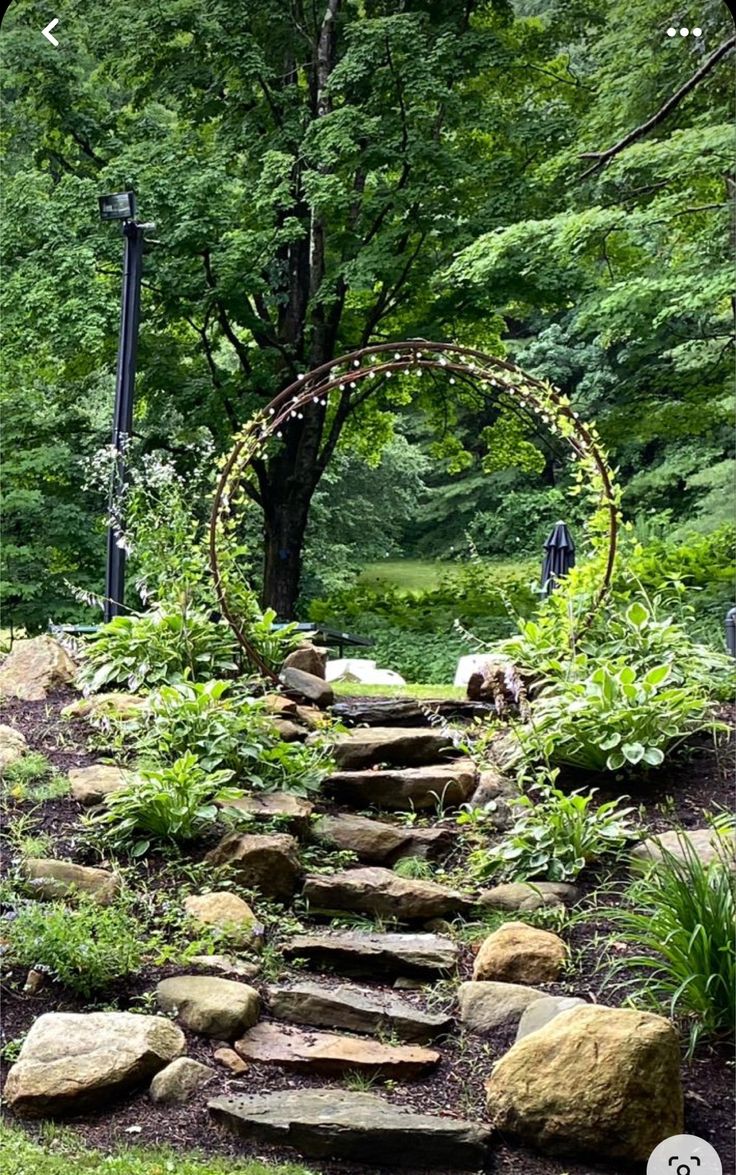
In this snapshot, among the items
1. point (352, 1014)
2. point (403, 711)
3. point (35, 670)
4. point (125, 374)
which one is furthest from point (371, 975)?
point (125, 374)

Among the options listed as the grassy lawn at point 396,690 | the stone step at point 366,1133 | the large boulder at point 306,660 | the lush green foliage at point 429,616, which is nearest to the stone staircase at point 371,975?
the stone step at point 366,1133

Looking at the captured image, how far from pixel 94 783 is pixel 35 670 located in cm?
116

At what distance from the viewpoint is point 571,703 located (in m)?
3.47

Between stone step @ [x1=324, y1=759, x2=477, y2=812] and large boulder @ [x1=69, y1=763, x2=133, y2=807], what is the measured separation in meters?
0.70

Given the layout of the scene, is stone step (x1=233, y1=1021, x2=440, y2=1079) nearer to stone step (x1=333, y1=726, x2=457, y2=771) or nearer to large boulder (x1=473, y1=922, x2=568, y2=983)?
large boulder (x1=473, y1=922, x2=568, y2=983)

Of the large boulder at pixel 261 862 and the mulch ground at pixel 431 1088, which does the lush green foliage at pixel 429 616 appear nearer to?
the large boulder at pixel 261 862

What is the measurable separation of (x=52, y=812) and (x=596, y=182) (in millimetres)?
5249

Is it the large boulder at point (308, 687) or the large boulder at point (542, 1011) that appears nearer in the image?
the large boulder at point (542, 1011)

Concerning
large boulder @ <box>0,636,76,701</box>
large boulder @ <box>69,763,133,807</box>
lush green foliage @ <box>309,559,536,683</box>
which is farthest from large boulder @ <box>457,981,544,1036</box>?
→ lush green foliage @ <box>309,559,536,683</box>

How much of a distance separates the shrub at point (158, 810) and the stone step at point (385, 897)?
0.36 metres

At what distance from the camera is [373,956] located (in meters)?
2.59

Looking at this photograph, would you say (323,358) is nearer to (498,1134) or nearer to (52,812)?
(52,812)

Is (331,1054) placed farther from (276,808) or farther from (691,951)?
(276,808)

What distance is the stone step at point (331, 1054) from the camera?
6.99ft
